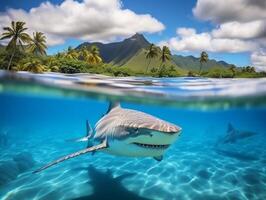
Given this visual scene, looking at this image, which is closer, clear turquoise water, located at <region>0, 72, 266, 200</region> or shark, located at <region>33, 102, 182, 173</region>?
shark, located at <region>33, 102, 182, 173</region>

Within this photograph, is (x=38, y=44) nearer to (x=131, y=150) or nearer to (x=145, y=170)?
(x=145, y=170)

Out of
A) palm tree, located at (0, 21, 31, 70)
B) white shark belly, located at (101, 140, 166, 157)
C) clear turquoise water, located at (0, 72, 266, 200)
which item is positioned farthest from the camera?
palm tree, located at (0, 21, 31, 70)

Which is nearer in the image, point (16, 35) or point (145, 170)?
point (145, 170)

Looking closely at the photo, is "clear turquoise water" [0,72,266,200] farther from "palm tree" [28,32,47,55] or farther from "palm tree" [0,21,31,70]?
"palm tree" [28,32,47,55]

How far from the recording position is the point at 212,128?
29297mm

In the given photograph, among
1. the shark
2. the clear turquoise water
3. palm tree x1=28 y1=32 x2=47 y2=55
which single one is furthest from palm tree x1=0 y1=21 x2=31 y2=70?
the shark

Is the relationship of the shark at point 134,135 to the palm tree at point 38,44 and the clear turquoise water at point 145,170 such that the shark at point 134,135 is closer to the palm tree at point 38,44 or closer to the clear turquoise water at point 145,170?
the clear turquoise water at point 145,170

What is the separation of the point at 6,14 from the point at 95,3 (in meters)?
6.42

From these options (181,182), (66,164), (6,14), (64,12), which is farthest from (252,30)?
(6,14)

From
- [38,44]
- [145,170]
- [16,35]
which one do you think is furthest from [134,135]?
[38,44]

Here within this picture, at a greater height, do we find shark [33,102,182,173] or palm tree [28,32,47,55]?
palm tree [28,32,47,55]

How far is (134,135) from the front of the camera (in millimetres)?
6871

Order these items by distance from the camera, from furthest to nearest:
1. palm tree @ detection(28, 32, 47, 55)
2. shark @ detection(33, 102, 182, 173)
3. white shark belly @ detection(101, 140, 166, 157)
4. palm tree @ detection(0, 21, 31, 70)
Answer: palm tree @ detection(28, 32, 47, 55), palm tree @ detection(0, 21, 31, 70), white shark belly @ detection(101, 140, 166, 157), shark @ detection(33, 102, 182, 173)

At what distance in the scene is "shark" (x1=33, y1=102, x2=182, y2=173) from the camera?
631cm
